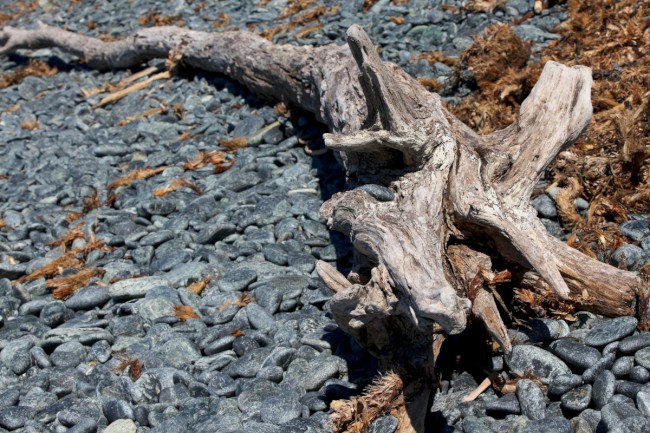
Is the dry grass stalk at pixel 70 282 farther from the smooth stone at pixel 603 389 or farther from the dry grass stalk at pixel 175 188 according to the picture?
the smooth stone at pixel 603 389

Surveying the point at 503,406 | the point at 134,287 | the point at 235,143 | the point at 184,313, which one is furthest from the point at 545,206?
the point at 235,143

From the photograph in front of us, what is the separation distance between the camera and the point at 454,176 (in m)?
4.57

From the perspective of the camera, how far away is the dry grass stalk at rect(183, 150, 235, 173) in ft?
25.0

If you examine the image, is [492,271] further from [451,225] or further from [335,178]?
[335,178]

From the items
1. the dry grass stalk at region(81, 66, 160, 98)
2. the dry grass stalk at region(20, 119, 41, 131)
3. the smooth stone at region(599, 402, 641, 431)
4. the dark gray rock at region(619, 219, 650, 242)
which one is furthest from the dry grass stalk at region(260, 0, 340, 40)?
the smooth stone at region(599, 402, 641, 431)

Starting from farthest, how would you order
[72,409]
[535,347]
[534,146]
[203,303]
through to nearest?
[203,303]
[534,146]
[72,409]
[535,347]

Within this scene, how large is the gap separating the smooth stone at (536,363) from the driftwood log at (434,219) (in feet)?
1.03

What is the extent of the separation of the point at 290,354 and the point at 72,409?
139 centimetres

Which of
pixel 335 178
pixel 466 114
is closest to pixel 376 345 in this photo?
pixel 335 178

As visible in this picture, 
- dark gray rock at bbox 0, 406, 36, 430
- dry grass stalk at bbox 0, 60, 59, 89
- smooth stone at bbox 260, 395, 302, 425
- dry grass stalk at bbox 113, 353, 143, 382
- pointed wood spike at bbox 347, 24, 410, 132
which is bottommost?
dry grass stalk at bbox 0, 60, 59, 89

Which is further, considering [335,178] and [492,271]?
[335,178]

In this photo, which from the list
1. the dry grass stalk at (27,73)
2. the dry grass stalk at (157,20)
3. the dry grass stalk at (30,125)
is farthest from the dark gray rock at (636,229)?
the dry grass stalk at (27,73)

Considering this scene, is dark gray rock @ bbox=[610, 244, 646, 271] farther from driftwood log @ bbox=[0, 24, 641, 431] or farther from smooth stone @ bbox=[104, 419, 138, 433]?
smooth stone @ bbox=[104, 419, 138, 433]

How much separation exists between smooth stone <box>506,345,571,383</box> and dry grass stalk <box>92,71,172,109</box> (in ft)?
24.8
